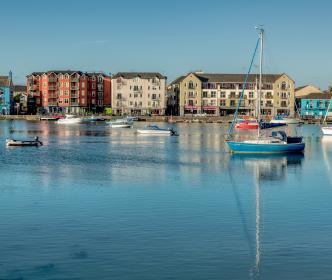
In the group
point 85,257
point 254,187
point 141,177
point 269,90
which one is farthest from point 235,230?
point 269,90

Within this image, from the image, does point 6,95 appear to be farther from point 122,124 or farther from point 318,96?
point 318,96

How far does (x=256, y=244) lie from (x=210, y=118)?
14399 cm

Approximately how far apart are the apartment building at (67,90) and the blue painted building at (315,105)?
197ft

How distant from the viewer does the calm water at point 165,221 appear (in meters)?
21.8

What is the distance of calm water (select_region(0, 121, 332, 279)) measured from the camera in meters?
21.8

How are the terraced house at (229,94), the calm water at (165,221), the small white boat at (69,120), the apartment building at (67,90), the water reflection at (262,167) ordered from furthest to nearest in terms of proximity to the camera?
the apartment building at (67,90), the terraced house at (229,94), the small white boat at (69,120), the water reflection at (262,167), the calm water at (165,221)

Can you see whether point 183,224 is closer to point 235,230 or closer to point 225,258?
point 235,230

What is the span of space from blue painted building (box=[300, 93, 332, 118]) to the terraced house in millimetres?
6330

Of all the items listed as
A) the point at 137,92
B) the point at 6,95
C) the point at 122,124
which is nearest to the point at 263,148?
the point at 122,124

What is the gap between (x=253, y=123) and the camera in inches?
5335

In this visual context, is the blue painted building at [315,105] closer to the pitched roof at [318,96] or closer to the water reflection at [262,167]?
the pitched roof at [318,96]

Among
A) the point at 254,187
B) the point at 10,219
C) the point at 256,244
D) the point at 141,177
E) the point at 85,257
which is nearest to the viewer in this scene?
the point at 85,257

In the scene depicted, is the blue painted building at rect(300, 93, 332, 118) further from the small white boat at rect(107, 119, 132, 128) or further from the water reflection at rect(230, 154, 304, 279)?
the water reflection at rect(230, 154, 304, 279)

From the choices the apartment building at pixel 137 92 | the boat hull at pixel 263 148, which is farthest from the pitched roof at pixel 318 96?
the boat hull at pixel 263 148
